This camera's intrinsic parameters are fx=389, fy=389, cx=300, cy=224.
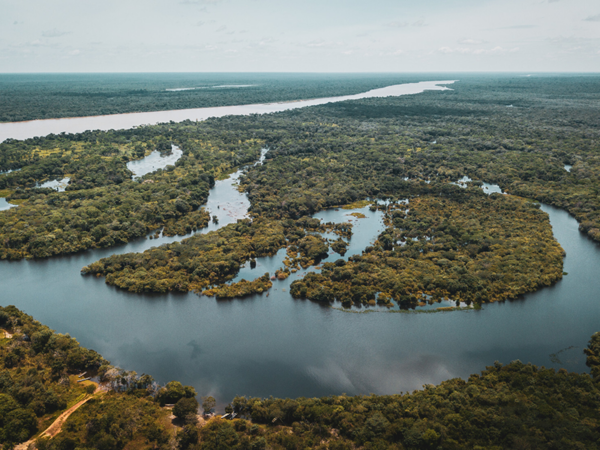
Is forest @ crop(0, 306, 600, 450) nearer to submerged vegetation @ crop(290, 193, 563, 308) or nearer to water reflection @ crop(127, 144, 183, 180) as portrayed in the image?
submerged vegetation @ crop(290, 193, 563, 308)

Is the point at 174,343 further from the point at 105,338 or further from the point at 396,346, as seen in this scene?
the point at 396,346

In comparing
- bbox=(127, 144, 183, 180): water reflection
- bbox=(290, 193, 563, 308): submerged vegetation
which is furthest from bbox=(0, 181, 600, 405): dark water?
bbox=(127, 144, 183, 180): water reflection

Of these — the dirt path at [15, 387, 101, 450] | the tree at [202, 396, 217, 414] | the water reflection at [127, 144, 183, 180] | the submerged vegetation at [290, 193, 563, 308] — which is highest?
the water reflection at [127, 144, 183, 180]

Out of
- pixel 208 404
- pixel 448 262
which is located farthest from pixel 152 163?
pixel 208 404

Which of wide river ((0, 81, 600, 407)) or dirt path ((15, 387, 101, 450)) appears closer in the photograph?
dirt path ((15, 387, 101, 450))

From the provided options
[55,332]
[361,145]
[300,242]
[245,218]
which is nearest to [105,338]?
[55,332]

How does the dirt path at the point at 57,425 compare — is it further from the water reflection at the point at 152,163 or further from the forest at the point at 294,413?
the water reflection at the point at 152,163

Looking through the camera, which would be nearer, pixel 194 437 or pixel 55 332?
pixel 194 437
